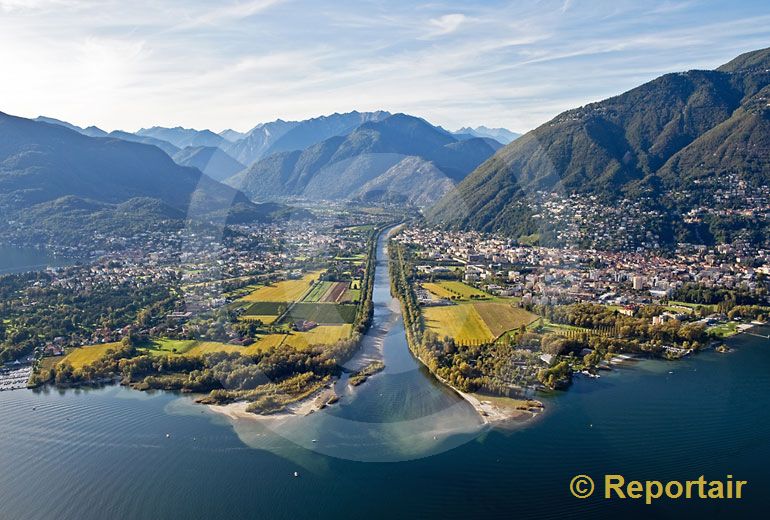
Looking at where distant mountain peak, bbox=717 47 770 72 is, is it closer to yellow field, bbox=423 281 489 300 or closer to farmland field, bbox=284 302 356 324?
yellow field, bbox=423 281 489 300

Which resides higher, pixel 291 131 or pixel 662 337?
pixel 291 131

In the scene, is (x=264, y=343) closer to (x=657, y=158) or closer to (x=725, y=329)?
(x=725, y=329)

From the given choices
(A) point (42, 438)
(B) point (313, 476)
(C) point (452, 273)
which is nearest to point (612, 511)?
(B) point (313, 476)

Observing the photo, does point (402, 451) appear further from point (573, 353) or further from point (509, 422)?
point (573, 353)

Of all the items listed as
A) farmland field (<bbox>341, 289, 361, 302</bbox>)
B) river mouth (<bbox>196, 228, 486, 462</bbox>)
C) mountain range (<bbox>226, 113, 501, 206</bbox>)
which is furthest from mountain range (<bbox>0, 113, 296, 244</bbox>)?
river mouth (<bbox>196, 228, 486, 462</bbox>)

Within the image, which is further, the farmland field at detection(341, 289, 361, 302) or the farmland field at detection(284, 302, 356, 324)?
the farmland field at detection(341, 289, 361, 302)

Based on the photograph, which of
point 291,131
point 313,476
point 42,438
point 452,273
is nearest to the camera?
point 313,476

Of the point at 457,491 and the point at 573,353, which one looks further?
the point at 573,353
